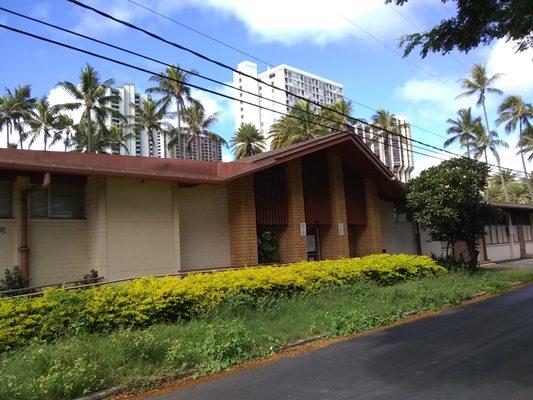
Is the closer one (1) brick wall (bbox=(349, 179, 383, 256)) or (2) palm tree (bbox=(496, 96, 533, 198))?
(1) brick wall (bbox=(349, 179, 383, 256))

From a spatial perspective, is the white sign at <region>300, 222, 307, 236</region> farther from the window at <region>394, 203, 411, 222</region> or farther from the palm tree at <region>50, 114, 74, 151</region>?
the palm tree at <region>50, 114, 74, 151</region>

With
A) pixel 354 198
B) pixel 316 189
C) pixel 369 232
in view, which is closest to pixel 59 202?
pixel 316 189

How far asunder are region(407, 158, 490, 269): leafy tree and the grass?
21.9 feet

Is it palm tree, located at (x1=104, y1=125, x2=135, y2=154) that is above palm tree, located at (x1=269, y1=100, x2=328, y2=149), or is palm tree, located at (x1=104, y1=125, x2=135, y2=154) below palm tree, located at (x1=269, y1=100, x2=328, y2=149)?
above

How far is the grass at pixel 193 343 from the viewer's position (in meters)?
6.87

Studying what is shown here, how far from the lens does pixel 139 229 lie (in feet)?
46.2

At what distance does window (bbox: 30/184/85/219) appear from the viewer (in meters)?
13.1

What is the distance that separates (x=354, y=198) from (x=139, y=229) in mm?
10417

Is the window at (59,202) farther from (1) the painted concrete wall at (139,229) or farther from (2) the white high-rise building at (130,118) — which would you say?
(2) the white high-rise building at (130,118)

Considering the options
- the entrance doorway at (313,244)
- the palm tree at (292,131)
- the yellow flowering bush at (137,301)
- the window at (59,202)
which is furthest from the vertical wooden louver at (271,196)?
the palm tree at (292,131)

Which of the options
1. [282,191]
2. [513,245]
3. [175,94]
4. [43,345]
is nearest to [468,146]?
[513,245]

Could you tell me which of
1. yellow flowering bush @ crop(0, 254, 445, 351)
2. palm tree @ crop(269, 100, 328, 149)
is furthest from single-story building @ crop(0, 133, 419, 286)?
palm tree @ crop(269, 100, 328, 149)

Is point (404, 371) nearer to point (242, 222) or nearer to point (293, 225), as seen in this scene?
point (242, 222)

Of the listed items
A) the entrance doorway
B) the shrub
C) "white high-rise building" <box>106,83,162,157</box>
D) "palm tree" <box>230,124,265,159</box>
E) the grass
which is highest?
"white high-rise building" <box>106,83,162,157</box>
